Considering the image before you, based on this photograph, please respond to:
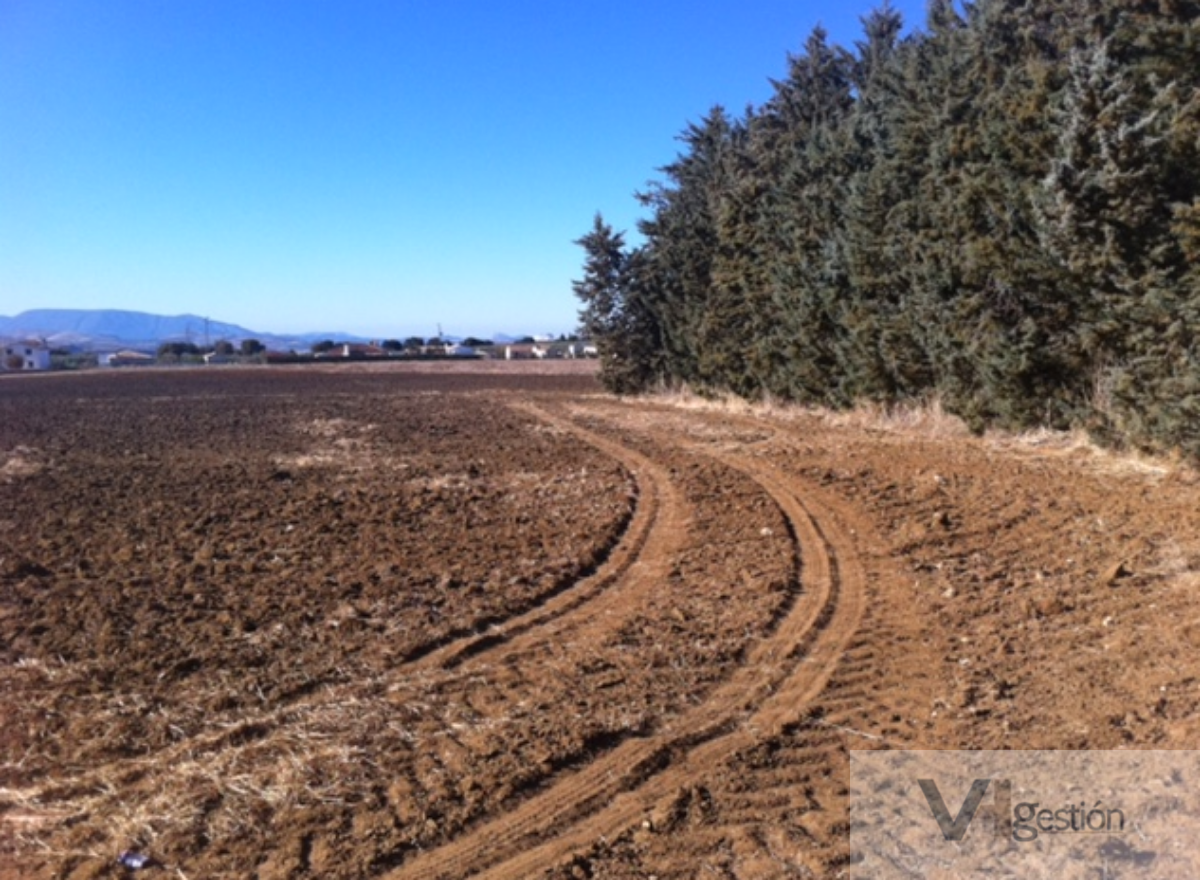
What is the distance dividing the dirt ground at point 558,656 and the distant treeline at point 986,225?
1.59 meters

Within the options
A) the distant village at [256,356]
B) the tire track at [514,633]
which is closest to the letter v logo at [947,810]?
the tire track at [514,633]

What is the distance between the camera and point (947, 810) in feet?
12.8

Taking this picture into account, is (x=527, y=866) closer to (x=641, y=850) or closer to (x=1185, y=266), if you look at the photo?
(x=641, y=850)

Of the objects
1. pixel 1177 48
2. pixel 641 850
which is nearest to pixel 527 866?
pixel 641 850

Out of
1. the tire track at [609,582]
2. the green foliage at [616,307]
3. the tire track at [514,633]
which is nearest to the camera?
the tire track at [514,633]

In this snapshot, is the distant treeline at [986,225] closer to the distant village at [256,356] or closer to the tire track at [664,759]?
the tire track at [664,759]

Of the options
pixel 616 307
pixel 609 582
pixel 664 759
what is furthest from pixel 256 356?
pixel 664 759

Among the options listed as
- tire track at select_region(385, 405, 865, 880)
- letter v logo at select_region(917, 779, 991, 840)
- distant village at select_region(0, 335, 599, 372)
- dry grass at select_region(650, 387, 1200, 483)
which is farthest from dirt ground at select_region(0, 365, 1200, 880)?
distant village at select_region(0, 335, 599, 372)

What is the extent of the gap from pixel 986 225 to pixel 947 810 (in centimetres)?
1207

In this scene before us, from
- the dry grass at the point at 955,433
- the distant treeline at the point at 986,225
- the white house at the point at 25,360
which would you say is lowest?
the dry grass at the point at 955,433

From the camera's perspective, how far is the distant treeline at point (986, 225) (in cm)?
1096

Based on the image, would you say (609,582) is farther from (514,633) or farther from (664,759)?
(664,759)

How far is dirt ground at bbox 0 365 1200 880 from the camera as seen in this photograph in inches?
154

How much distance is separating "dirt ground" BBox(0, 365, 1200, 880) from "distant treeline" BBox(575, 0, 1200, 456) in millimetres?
1593
